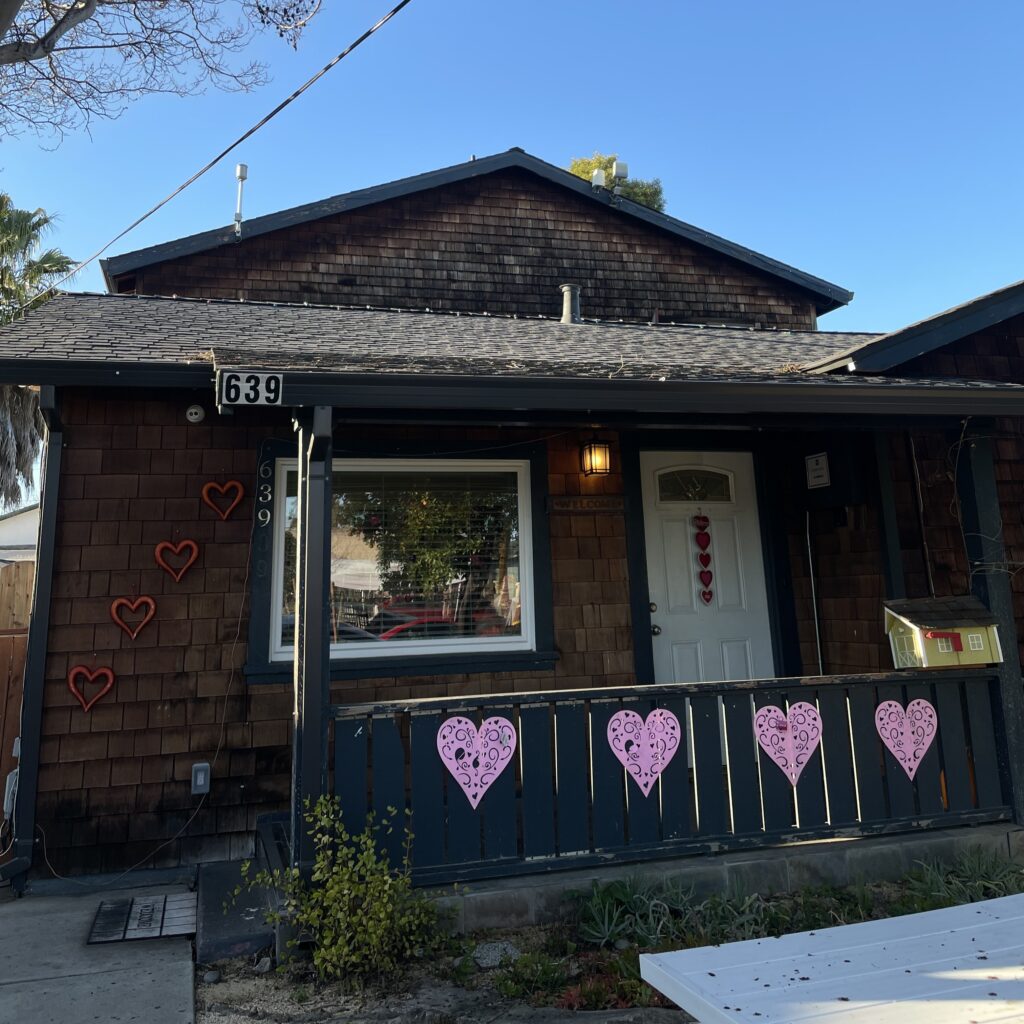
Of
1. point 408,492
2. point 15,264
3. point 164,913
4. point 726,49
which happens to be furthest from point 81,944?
point 15,264

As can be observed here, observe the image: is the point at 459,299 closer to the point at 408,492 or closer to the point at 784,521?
the point at 408,492

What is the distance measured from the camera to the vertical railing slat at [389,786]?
3342 mm

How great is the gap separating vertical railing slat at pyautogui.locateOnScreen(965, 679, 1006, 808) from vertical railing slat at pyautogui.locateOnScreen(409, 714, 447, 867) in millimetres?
2888

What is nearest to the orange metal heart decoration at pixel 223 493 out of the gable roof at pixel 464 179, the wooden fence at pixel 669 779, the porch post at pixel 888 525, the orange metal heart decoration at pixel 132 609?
the orange metal heart decoration at pixel 132 609

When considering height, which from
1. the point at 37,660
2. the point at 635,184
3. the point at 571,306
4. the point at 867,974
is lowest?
the point at 867,974

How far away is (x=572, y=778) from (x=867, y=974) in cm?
179

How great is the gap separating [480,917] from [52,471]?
330cm

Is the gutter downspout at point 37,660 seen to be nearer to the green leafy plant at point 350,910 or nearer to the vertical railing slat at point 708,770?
the green leafy plant at point 350,910

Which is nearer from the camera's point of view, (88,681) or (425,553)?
(88,681)

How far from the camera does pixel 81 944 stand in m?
3.27

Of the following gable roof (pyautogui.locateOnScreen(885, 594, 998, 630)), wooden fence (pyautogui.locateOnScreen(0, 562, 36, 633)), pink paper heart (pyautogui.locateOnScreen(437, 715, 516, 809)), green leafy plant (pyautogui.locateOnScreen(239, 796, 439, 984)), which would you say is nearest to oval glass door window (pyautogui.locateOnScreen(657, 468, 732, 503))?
gable roof (pyautogui.locateOnScreen(885, 594, 998, 630))

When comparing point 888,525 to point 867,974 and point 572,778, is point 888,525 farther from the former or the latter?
point 867,974

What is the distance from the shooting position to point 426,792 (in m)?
3.41

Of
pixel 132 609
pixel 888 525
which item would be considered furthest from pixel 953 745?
pixel 132 609
